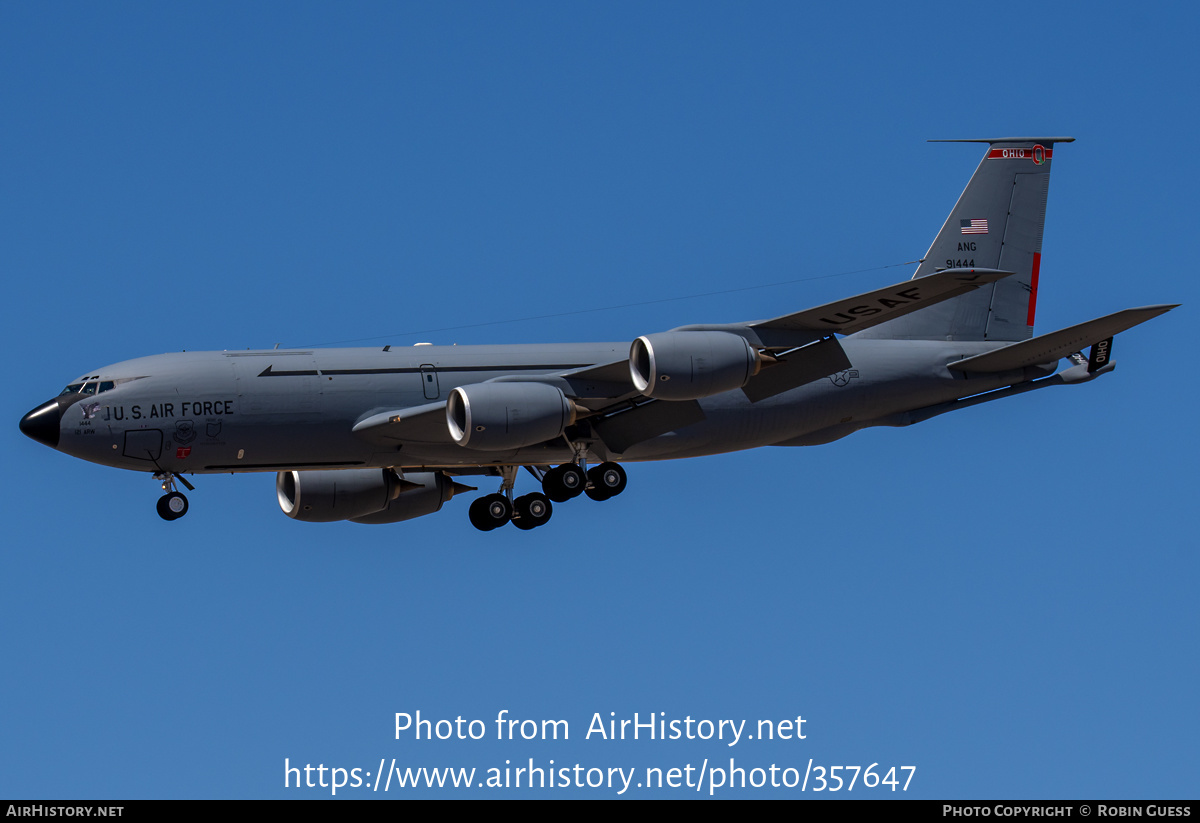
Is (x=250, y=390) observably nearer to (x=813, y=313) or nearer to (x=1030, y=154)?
(x=813, y=313)

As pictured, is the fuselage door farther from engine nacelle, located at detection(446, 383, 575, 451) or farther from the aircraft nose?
the aircraft nose

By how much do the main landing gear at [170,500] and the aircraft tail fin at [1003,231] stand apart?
20.8 m

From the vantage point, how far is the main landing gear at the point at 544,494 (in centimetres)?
4406

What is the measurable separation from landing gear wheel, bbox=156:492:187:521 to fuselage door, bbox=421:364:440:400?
6561mm

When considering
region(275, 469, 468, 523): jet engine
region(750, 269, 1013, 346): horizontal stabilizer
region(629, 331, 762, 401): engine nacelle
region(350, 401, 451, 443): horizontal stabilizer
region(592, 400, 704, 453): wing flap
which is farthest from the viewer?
region(275, 469, 468, 523): jet engine

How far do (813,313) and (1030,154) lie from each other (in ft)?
40.4

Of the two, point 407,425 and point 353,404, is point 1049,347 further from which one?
point 353,404

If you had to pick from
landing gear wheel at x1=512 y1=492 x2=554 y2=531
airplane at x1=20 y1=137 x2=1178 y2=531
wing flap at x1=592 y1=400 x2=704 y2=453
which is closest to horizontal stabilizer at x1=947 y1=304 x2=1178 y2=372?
airplane at x1=20 y1=137 x2=1178 y2=531

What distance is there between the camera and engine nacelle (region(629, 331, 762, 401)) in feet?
131

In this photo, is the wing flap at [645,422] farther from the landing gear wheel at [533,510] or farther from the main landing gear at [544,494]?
the landing gear wheel at [533,510]

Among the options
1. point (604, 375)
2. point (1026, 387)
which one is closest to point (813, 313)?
point (604, 375)

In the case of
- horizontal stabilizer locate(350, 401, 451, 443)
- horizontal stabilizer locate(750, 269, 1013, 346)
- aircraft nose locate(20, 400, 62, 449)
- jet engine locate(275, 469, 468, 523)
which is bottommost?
jet engine locate(275, 469, 468, 523)

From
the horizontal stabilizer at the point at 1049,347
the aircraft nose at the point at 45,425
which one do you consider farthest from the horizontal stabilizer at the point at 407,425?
the horizontal stabilizer at the point at 1049,347

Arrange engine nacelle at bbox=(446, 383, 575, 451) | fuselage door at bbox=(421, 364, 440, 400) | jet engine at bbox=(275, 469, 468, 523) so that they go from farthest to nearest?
jet engine at bbox=(275, 469, 468, 523) < fuselage door at bbox=(421, 364, 440, 400) < engine nacelle at bbox=(446, 383, 575, 451)
